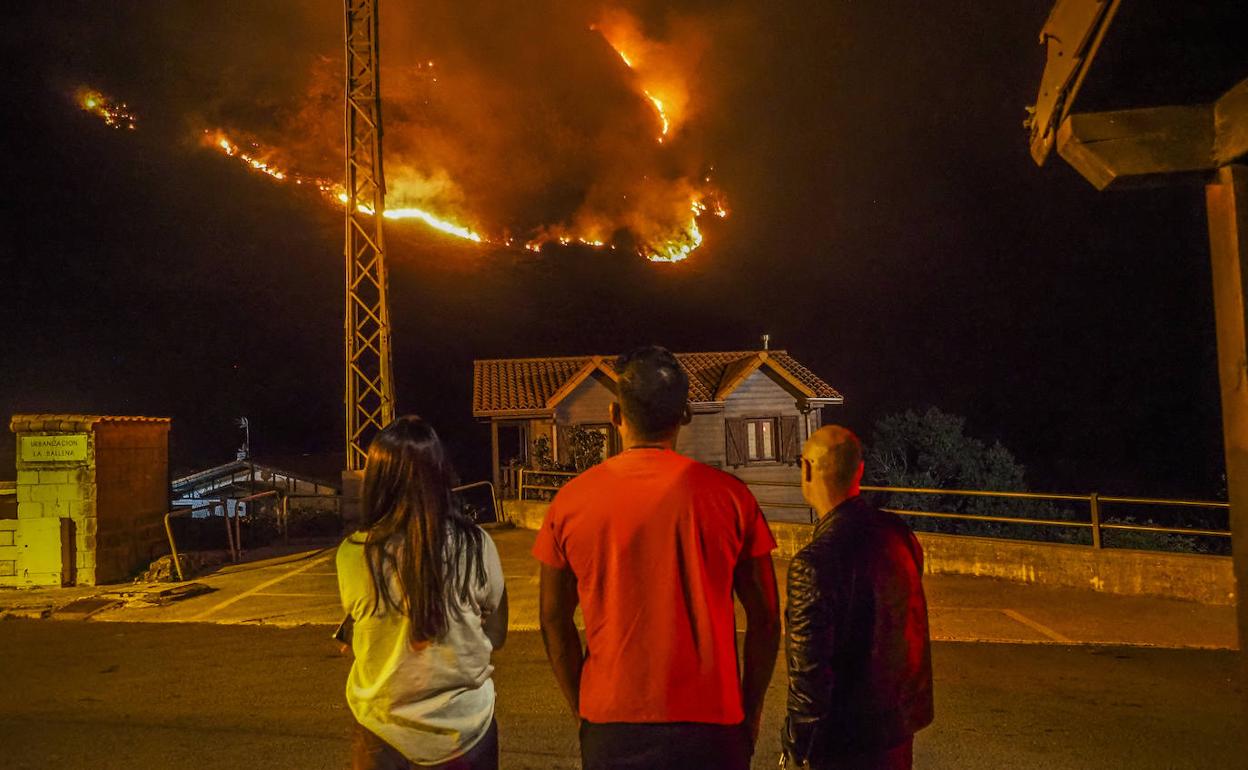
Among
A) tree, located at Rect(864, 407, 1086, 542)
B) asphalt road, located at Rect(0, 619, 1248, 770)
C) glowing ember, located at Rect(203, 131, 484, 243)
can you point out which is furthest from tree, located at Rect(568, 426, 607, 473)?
glowing ember, located at Rect(203, 131, 484, 243)

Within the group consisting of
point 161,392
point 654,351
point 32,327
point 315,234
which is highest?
point 315,234

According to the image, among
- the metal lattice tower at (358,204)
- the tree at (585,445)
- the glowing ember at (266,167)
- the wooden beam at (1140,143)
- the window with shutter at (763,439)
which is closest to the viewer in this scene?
the wooden beam at (1140,143)

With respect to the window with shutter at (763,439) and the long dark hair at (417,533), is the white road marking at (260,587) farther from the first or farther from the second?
the window with shutter at (763,439)

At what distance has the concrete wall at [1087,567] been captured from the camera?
868 centimetres

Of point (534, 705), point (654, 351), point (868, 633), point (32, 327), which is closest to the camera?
point (654, 351)

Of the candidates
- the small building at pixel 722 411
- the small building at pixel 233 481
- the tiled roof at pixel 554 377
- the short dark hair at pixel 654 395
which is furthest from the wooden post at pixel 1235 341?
the small building at pixel 233 481

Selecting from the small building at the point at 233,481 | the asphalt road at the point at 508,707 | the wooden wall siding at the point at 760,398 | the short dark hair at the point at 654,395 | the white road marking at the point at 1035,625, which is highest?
the wooden wall siding at the point at 760,398

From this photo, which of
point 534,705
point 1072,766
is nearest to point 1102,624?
point 1072,766

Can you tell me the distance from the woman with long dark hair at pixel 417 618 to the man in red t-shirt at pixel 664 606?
374mm

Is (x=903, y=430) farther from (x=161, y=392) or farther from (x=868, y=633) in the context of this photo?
(x=161, y=392)

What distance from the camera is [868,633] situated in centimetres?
262

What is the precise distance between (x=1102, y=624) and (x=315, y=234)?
245 feet

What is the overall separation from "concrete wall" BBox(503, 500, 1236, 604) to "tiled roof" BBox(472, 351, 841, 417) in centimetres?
1281

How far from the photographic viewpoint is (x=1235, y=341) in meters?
3.10
